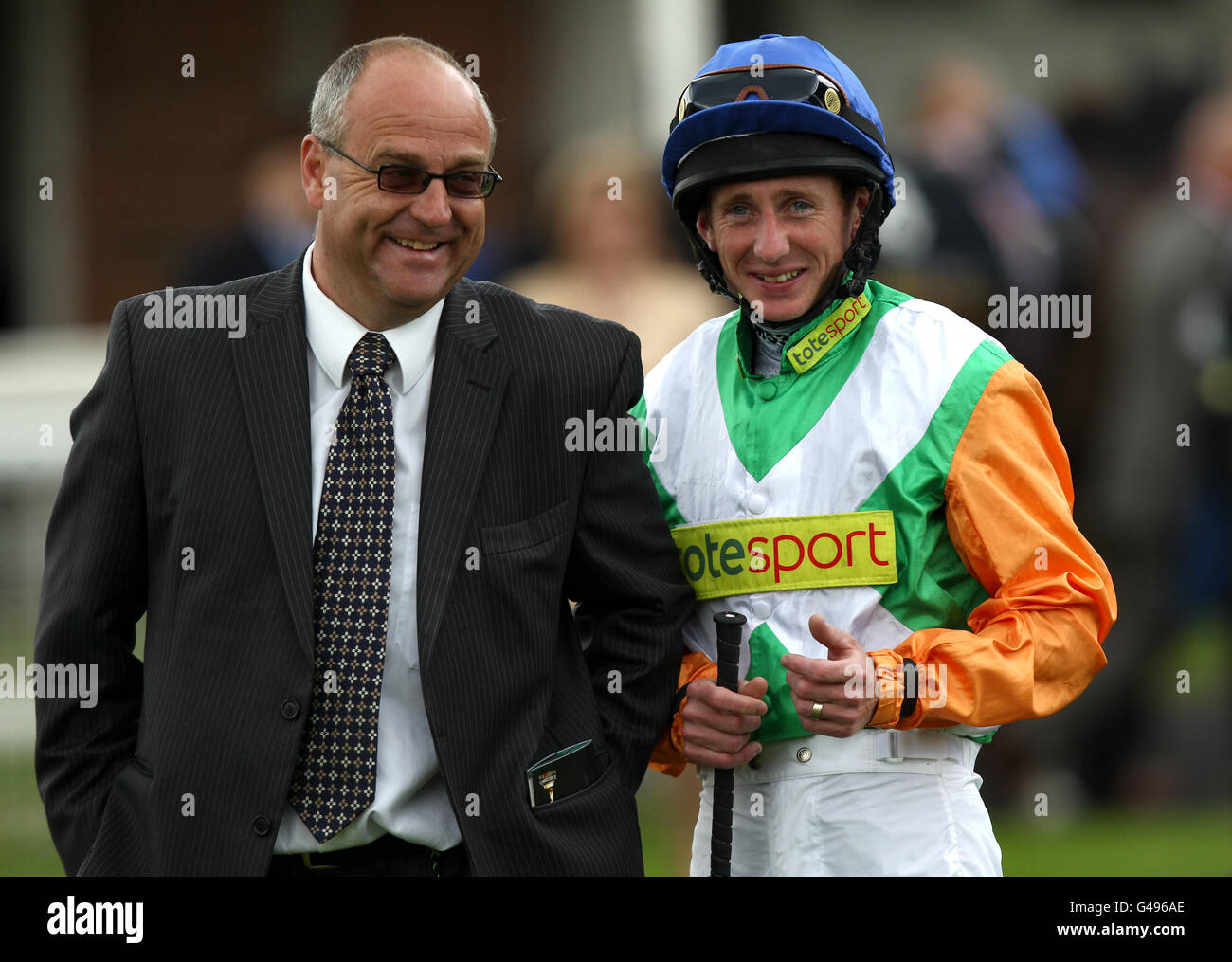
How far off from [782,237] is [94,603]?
1.45 meters

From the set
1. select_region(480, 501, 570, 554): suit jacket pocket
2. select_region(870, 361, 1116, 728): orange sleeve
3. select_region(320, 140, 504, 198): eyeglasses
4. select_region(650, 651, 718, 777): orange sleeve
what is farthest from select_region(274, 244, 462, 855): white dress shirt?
select_region(870, 361, 1116, 728): orange sleeve

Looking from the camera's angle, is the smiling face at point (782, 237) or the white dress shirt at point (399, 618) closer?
the white dress shirt at point (399, 618)

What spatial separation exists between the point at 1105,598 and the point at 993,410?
40 cm

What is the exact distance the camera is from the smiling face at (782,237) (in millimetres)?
3904

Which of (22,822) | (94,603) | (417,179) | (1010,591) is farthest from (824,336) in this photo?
(22,822)

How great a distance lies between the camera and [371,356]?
376 centimetres

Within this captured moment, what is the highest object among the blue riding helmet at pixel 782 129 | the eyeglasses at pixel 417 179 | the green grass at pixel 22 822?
the blue riding helmet at pixel 782 129

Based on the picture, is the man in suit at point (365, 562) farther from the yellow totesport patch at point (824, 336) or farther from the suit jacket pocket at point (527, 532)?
the yellow totesport patch at point (824, 336)

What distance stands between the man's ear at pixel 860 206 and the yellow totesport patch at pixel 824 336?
0.44ft

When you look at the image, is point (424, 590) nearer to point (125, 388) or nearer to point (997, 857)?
point (125, 388)

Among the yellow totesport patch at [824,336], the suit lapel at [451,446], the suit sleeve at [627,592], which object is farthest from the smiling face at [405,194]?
the yellow totesport patch at [824,336]

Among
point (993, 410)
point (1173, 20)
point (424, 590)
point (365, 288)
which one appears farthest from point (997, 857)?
point (1173, 20)

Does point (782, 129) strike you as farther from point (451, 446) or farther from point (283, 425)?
point (283, 425)

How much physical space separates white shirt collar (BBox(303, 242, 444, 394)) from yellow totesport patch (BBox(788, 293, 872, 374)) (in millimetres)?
700
